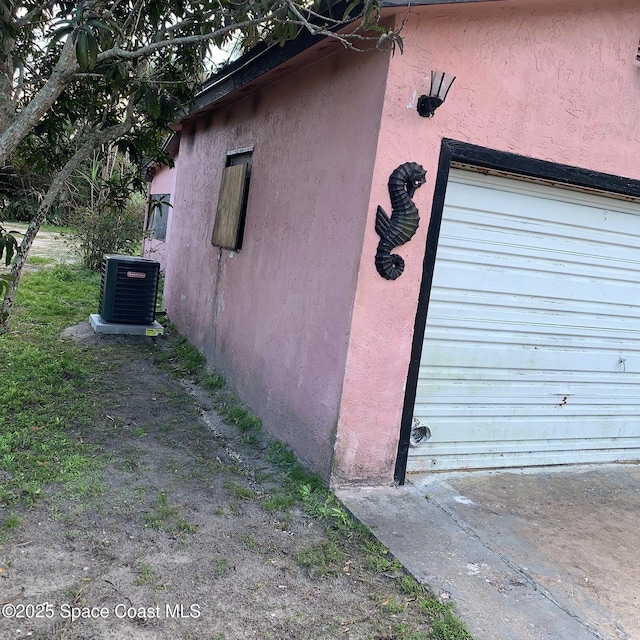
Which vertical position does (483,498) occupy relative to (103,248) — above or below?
below

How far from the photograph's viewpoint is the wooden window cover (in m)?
6.19

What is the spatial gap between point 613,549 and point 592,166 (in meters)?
2.70

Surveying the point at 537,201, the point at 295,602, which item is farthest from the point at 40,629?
the point at 537,201

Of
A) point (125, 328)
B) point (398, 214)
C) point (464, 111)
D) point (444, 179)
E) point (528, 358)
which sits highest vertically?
point (464, 111)

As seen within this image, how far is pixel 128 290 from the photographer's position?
8023mm

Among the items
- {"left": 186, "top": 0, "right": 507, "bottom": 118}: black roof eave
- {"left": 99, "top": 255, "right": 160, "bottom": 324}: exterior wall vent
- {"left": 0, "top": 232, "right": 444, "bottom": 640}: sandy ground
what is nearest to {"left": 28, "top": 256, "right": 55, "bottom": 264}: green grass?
{"left": 99, "top": 255, "right": 160, "bottom": 324}: exterior wall vent

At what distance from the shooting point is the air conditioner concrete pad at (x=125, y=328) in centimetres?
790

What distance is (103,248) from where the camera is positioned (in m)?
13.7

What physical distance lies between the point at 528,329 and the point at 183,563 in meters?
3.12

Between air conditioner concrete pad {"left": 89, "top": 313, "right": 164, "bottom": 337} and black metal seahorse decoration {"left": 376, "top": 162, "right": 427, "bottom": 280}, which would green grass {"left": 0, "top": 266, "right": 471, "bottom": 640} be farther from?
black metal seahorse decoration {"left": 376, "top": 162, "right": 427, "bottom": 280}

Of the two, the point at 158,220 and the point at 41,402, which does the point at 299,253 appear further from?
the point at 158,220

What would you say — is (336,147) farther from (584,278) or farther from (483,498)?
(483,498)

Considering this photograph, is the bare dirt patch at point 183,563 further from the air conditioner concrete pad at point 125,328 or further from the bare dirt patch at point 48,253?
the bare dirt patch at point 48,253

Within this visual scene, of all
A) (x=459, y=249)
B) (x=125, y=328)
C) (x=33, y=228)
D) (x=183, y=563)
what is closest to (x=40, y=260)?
(x=125, y=328)
